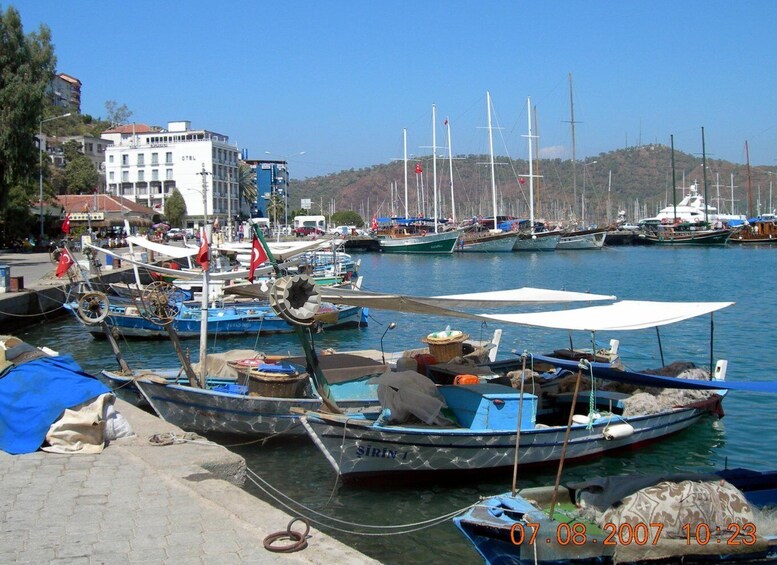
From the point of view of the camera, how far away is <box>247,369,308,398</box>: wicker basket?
1311 cm

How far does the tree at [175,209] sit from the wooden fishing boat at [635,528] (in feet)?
278

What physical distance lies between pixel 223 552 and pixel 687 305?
9020 millimetres

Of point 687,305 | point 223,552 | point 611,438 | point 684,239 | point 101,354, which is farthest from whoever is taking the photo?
point 684,239

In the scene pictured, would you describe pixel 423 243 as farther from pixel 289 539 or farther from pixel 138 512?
pixel 289 539

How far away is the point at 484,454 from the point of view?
10984mm

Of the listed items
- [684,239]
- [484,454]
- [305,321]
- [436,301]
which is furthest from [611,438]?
[684,239]

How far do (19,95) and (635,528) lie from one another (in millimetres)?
43185

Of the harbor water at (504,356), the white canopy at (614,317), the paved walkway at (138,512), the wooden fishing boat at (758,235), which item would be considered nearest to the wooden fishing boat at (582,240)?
the wooden fishing boat at (758,235)

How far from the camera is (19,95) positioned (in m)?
42.4

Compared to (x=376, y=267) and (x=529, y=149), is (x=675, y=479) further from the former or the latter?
(x=529, y=149)

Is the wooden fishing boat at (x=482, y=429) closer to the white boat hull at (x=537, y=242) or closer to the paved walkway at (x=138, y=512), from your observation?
the paved walkway at (x=138, y=512)

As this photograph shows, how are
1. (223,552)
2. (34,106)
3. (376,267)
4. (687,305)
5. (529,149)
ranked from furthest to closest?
1. (529,149)
2. (376,267)
3. (34,106)
4. (687,305)
5. (223,552)

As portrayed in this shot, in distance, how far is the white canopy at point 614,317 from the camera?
11023mm

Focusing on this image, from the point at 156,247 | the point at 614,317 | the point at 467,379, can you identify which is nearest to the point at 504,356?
the point at 467,379
